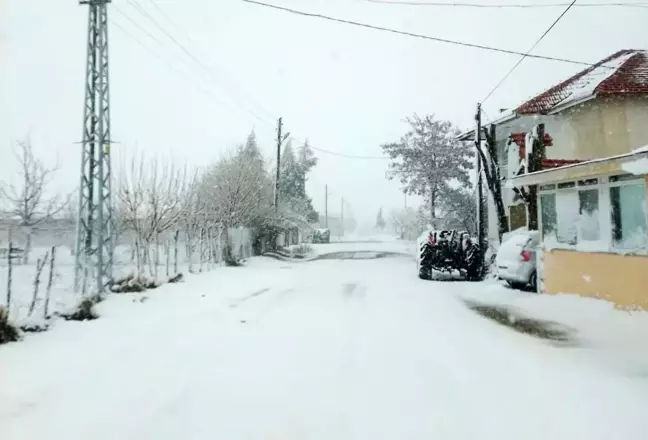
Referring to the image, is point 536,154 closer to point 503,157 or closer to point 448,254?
point 448,254

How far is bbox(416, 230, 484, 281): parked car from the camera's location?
11.8 m

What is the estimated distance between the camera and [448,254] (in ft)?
38.7

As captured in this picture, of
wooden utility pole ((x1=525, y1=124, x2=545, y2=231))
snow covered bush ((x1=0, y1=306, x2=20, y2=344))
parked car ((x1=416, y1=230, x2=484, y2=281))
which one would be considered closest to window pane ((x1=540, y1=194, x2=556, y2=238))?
wooden utility pole ((x1=525, y1=124, x2=545, y2=231))

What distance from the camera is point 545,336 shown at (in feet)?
16.7

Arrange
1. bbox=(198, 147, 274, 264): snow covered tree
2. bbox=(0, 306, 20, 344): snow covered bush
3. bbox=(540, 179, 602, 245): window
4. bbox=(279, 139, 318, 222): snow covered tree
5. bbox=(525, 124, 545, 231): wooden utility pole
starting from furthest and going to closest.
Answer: bbox=(279, 139, 318, 222): snow covered tree → bbox=(198, 147, 274, 264): snow covered tree → bbox=(525, 124, 545, 231): wooden utility pole → bbox=(540, 179, 602, 245): window → bbox=(0, 306, 20, 344): snow covered bush

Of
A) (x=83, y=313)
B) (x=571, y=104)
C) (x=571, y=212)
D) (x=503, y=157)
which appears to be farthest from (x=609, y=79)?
(x=83, y=313)

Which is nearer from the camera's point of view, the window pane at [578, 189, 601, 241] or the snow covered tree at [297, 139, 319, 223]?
the window pane at [578, 189, 601, 241]

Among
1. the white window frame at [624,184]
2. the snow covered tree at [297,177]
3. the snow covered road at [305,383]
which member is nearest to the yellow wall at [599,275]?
the white window frame at [624,184]

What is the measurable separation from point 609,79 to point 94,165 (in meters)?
9.59

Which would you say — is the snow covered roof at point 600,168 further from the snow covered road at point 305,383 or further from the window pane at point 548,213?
the snow covered road at point 305,383

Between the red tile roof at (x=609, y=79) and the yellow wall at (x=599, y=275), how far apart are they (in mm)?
2858

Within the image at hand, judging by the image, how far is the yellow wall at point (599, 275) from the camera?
228 inches

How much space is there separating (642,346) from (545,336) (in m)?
0.92

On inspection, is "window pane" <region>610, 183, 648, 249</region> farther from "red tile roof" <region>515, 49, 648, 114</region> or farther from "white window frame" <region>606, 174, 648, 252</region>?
"red tile roof" <region>515, 49, 648, 114</region>
